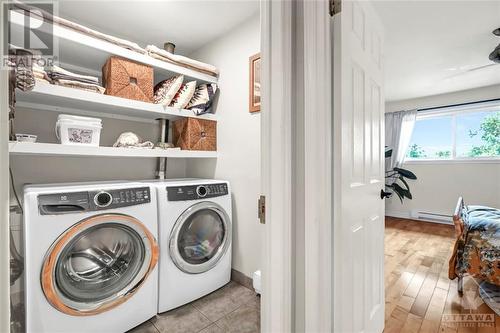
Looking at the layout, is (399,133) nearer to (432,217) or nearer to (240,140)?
(432,217)

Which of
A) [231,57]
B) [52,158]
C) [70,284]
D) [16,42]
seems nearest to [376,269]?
[70,284]

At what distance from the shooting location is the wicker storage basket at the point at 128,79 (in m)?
1.70

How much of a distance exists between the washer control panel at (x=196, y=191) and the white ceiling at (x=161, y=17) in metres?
1.43

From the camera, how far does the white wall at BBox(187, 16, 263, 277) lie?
1.94 meters

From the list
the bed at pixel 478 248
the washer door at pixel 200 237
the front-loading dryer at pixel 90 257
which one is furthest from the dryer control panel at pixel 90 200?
the bed at pixel 478 248

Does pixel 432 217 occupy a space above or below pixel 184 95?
below

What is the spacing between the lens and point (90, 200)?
1.32 meters

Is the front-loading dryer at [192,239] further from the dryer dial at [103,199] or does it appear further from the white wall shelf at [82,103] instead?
the white wall shelf at [82,103]

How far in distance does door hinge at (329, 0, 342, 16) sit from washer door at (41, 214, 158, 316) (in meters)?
1.53

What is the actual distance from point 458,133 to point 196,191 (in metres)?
4.84

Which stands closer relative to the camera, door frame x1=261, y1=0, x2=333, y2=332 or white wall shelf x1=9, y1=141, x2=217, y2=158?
door frame x1=261, y1=0, x2=333, y2=332

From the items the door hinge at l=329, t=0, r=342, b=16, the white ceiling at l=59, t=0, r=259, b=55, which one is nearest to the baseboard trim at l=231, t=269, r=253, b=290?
the door hinge at l=329, t=0, r=342, b=16

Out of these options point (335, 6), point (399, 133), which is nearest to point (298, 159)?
point (335, 6)
